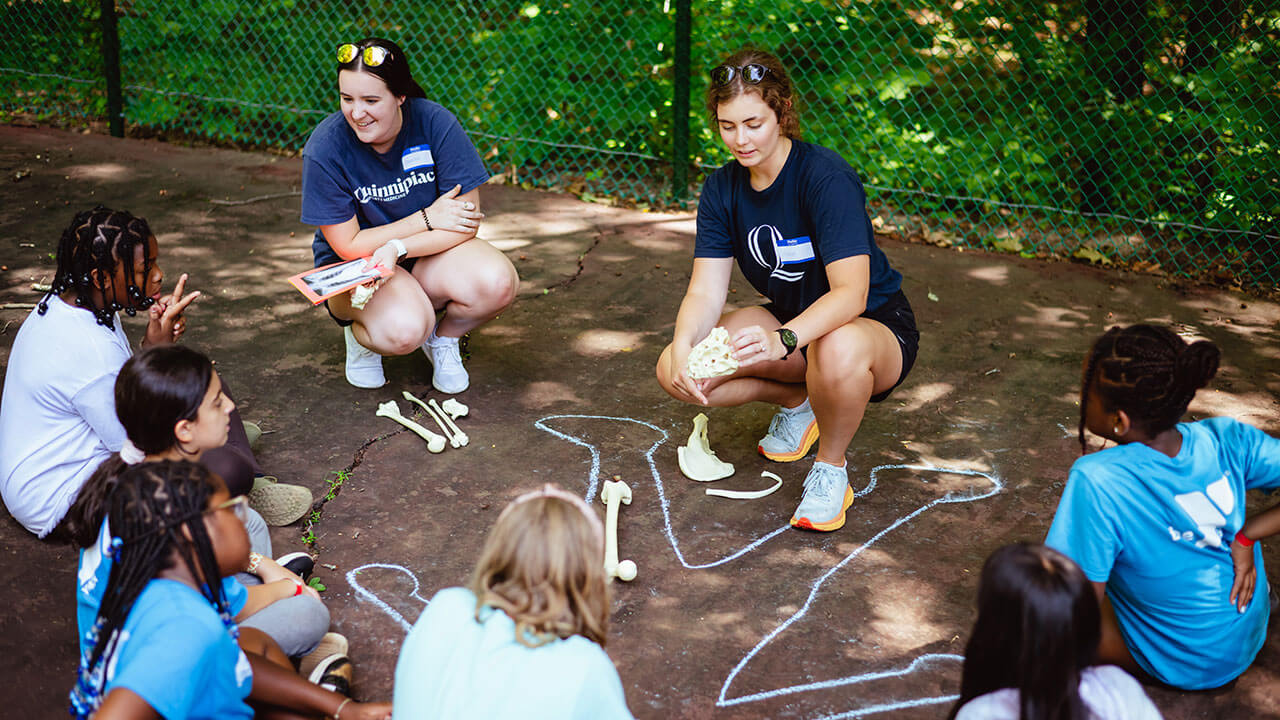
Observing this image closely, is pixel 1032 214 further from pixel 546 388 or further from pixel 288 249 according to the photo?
pixel 288 249

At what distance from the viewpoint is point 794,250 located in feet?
10.5

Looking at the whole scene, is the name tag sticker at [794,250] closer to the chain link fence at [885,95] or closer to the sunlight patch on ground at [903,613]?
the sunlight patch on ground at [903,613]

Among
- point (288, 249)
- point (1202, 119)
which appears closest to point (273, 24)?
point (288, 249)

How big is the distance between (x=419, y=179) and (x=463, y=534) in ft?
4.48

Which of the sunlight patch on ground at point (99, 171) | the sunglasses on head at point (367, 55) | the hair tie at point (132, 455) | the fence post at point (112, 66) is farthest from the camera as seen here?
the fence post at point (112, 66)

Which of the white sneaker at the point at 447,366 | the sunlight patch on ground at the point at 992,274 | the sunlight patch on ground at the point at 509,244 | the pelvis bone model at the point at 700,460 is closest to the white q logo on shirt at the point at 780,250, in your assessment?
the pelvis bone model at the point at 700,460

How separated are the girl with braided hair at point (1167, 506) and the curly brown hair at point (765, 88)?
3.98 ft

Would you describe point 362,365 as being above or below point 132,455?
below

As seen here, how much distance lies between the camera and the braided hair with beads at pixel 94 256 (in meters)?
2.69

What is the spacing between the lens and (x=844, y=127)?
5.75 metres

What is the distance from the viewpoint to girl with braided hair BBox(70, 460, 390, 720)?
180 cm

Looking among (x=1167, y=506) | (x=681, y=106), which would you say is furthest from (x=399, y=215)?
(x=1167, y=506)

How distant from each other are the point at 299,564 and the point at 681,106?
3745 millimetres

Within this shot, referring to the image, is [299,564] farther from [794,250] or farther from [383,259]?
[794,250]
